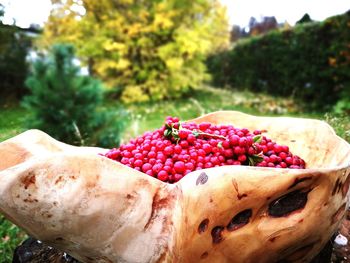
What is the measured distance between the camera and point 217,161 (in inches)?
48.3

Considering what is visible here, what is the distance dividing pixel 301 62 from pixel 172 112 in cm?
290

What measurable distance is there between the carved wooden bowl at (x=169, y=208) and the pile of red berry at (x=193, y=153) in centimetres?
22

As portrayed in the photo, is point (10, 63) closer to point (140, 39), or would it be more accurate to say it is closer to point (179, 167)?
point (140, 39)

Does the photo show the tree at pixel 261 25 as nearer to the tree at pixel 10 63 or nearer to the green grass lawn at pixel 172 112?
the green grass lawn at pixel 172 112

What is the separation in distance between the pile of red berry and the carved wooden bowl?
22 cm

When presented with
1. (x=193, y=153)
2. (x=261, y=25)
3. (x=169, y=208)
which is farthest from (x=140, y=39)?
(x=261, y=25)

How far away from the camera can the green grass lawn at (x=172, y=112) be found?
7.02 feet

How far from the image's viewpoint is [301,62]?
7.20 metres

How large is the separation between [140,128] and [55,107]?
2.19 metres

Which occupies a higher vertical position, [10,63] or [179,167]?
[179,167]

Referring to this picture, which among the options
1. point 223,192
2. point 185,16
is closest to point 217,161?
point 223,192

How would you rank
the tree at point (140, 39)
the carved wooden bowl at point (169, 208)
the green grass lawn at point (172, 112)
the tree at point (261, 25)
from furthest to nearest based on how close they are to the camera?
the tree at point (261, 25), the tree at point (140, 39), the green grass lawn at point (172, 112), the carved wooden bowl at point (169, 208)

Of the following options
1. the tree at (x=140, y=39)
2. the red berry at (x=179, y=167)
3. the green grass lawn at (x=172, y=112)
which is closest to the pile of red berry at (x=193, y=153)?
the red berry at (x=179, y=167)

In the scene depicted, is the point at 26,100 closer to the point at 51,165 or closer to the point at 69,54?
the point at 69,54
